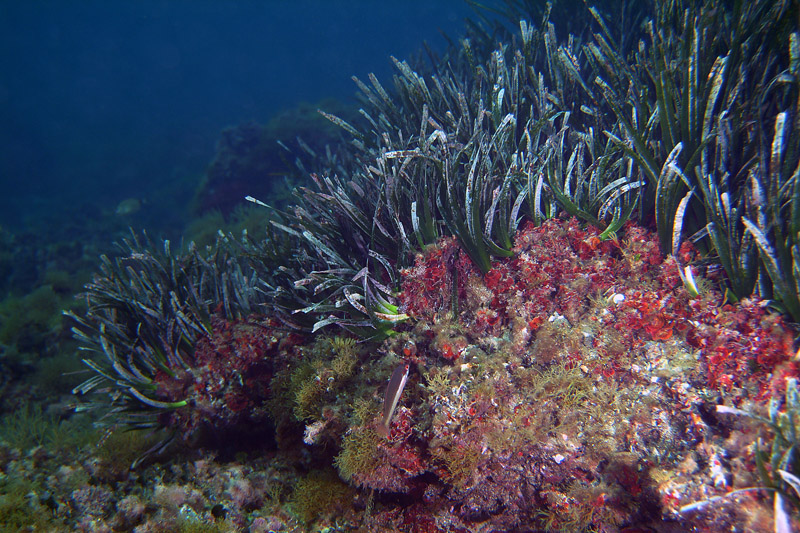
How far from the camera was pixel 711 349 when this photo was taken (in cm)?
220

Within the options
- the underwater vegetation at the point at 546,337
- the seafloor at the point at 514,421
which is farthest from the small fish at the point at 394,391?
the seafloor at the point at 514,421

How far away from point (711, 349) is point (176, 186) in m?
27.4

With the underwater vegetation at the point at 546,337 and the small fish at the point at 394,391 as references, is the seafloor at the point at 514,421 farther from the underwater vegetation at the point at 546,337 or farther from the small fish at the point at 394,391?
the small fish at the point at 394,391

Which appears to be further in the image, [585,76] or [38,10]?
[38,10]

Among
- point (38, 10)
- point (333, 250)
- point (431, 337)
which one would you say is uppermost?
point (38, 10)

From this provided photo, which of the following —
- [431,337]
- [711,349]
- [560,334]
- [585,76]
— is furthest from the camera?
[585,76]

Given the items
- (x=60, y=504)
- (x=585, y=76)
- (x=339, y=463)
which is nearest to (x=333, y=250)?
(x=339, y=463)

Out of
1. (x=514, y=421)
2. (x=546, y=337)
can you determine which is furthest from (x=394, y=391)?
(x=546, y=337)

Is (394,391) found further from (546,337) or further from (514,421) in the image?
(546,337)

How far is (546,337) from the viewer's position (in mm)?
2482

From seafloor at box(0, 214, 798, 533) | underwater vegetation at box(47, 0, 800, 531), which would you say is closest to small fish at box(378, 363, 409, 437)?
underwater vegetation at box(47, 0, 800, 531)

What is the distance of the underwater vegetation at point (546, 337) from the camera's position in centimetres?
209

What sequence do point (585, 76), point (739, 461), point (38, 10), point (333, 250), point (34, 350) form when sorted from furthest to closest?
point (38, 10) < point (34, 350) < point (585, 76) < point (333, 250) < point (739, 461)

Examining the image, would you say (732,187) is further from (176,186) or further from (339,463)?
(176,186)
